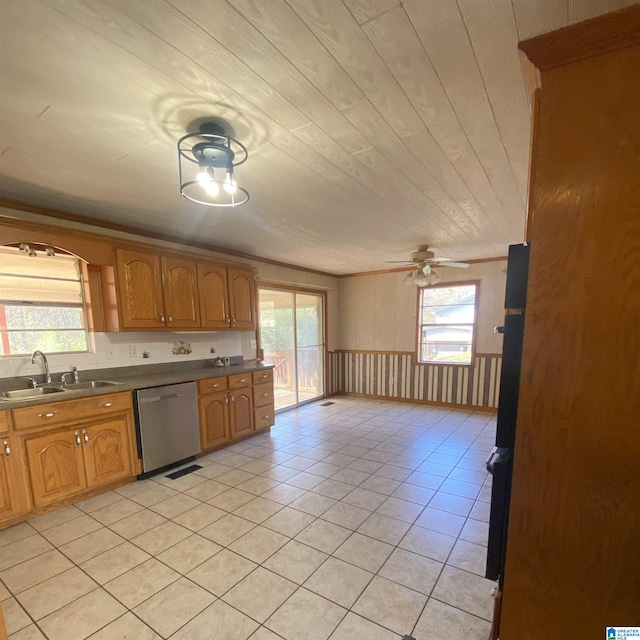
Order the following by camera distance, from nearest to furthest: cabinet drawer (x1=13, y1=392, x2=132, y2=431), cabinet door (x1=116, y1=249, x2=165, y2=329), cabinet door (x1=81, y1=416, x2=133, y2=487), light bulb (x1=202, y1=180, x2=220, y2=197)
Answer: light bulb (x1=202, y1=180, x2=220, y2=197) < cabinet drawer (x1=13, y1=392, x2=132, y2=431) < cabinet door (x1=81, y1=416, x2=133, y2=487) < cabinet door (x1=116, y1=249, x2=165, y2=329)

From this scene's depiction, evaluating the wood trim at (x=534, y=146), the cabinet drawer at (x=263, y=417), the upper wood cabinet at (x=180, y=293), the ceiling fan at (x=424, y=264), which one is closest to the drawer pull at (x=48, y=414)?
the upper wood cabinet at (x=180, y=293)

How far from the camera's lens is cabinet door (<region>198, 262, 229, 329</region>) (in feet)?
11.8

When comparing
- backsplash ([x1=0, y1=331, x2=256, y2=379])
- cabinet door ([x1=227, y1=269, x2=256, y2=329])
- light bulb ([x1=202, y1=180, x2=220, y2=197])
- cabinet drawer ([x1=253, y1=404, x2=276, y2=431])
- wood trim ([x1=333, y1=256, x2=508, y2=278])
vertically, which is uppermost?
light bulb ([x1=202, y1=180, x2=220, y2=197])

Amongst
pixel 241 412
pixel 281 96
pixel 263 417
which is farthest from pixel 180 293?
pixel 281 96

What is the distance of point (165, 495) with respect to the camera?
263 cm

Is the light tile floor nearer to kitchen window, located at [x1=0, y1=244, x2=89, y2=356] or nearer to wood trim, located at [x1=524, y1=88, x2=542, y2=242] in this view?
kitchen window, located at [x1=0, y1=244, x2=89, y2=356]

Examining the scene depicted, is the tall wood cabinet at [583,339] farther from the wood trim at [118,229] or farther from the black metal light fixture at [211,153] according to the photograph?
the wood trim at [118,229]

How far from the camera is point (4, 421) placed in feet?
6.96

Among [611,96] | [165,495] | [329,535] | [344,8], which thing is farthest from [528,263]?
[165,495]

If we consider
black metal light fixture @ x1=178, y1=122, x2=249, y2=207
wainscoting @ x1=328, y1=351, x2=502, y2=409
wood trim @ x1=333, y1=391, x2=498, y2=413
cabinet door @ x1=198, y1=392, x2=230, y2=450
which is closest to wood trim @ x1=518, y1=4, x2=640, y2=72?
black metal light fixture @ x1=178, y1=122, x2=249, y2=207

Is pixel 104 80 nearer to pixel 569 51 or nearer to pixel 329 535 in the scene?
pixel 569 51

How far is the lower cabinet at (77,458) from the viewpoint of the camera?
2291 millimetres

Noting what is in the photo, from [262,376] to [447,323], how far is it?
3.26m

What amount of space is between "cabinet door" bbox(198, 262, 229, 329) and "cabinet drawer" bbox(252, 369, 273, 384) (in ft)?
2.44
